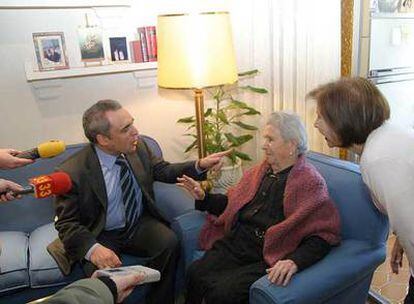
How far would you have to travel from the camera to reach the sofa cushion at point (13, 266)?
169 cm

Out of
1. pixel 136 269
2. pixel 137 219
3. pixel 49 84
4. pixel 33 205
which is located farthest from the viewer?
pixel 49 84

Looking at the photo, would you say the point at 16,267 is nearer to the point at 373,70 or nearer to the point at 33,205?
the point at 33,205

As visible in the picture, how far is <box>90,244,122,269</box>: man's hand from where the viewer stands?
1603mm

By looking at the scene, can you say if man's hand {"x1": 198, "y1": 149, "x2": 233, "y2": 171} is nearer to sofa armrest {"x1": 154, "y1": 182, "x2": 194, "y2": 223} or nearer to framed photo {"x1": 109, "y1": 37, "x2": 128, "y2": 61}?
sofa armrest {"x1": 154, "y1": 182, "x2": 194, "y2": 223}

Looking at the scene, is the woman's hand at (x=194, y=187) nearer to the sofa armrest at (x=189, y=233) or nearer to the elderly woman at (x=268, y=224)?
the elderly woman at (x=268, y=224)

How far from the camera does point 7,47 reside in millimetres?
2197

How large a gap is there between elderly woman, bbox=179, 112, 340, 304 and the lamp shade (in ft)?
1.54

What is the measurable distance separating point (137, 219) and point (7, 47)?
1.25 m

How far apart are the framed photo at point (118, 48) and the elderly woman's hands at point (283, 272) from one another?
1.67 metres

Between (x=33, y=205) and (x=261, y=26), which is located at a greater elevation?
(x=261, y=26)

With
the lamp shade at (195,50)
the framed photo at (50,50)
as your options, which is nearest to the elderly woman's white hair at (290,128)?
the lamp shade at (195,50)

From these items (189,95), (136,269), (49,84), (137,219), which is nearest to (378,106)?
(136,269)

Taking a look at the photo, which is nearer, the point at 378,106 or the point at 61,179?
the point at 378,106

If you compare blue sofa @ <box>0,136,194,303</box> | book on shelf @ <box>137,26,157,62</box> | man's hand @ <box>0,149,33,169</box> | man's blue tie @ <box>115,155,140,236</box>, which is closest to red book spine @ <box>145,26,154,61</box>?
book on shelf @ <box>137,26,157,62</box>
